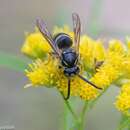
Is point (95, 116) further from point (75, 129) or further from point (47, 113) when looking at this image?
point (75, 129)

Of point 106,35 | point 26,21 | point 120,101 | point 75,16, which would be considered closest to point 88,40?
point 75,16

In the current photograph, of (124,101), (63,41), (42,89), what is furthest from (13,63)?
(42,89)

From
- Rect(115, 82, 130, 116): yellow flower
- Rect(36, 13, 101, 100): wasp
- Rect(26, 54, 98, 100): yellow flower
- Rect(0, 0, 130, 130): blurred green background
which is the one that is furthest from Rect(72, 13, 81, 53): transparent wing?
Rect(0, 0, 130, 130): blurred green background

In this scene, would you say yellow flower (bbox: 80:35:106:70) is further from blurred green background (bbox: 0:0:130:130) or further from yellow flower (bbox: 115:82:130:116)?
blurred green background (bbox: 0:0:130:130)

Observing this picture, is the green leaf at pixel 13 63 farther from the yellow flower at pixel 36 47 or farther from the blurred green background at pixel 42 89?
the blurred green background at pixel 42 89

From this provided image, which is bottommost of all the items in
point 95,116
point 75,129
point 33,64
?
point 95,116

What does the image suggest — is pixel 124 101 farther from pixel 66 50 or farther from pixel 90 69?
pixel 66 50
